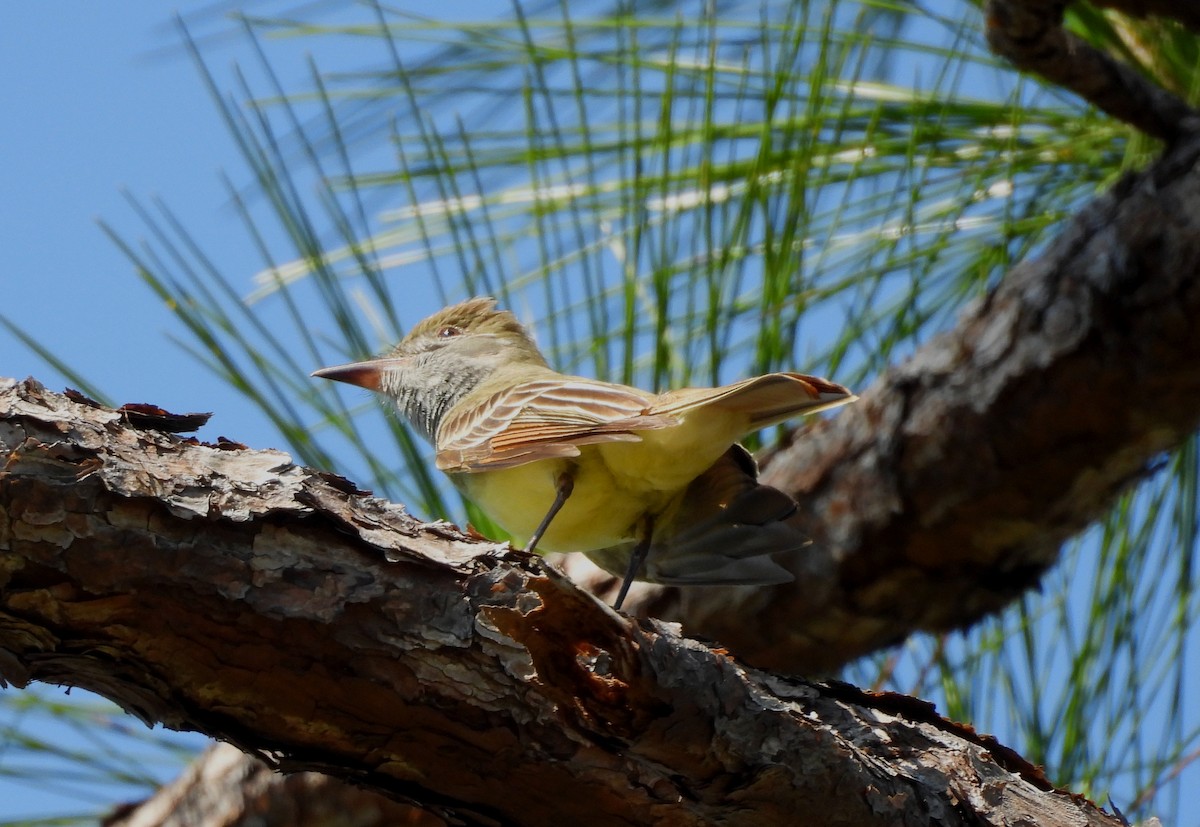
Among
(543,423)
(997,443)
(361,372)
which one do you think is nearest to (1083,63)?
(997,443)

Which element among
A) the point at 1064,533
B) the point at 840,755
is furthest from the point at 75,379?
the point at 1064,533

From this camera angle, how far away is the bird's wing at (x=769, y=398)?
2594 millimetres

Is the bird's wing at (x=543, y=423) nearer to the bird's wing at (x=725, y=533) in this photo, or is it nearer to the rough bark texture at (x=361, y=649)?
the bird's wing at (x=725, y=533)

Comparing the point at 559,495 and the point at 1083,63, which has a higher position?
the point at 1083,63

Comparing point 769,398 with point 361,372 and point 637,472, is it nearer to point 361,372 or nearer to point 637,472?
point 637,472

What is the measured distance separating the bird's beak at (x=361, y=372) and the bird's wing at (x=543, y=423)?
0.33 m

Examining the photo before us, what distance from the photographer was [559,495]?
9.48ft

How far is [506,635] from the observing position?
1724 mm

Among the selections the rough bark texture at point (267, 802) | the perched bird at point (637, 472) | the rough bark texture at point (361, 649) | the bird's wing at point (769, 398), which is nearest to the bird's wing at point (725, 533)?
the perched bird at point (637, 472)

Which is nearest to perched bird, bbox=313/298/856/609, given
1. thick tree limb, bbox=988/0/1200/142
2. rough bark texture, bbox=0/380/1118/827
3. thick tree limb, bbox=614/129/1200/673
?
thick tree limb, bbox=614/129/1200/673

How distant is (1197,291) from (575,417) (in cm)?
134

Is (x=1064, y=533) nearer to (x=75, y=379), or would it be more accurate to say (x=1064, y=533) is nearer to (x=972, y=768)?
(x=972, y=768)

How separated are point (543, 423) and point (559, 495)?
16 cm

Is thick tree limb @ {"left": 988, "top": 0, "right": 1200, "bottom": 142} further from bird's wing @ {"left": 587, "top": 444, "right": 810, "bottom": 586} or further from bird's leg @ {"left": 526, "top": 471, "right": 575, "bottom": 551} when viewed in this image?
bird's leg @ {"left": 526, "top": 471, "right": 575, "bottom": 551}
